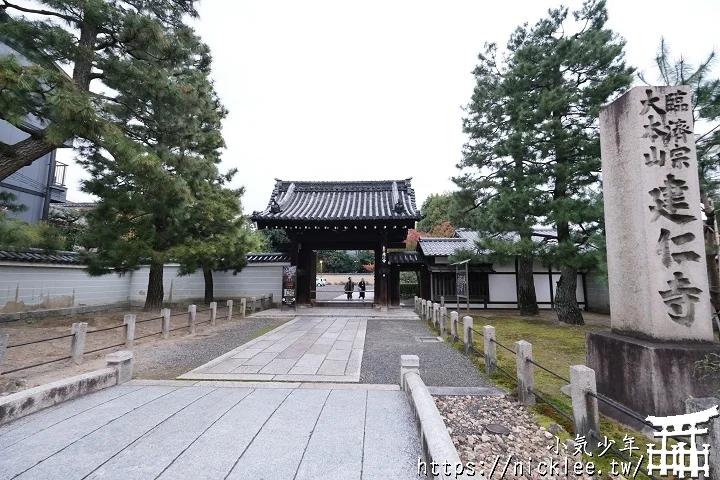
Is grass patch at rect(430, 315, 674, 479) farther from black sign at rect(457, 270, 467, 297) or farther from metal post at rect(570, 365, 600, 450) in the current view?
black sign at rect(457, 270, 467, 297)

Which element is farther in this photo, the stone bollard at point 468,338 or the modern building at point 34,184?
→ the modern building at point 34,184

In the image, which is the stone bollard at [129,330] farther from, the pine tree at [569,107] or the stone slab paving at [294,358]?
the pine tree at [569,107]

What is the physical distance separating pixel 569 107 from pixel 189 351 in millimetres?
12125

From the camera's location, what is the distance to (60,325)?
10.7 meters

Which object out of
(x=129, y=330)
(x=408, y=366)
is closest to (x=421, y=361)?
(x=408, y=366)

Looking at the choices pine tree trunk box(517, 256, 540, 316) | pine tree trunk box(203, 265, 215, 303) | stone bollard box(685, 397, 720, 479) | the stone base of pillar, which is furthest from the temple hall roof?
stone bollard box(685, 397, 720, 479)

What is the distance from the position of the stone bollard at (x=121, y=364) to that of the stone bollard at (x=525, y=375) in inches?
220

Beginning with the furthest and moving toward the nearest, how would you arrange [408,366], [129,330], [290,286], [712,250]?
[290,286] < [129,330] < [408,366] < [712,250]

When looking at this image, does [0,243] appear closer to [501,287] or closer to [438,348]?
[438,348]

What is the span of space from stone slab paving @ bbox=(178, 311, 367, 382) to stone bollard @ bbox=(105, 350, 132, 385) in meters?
0.71

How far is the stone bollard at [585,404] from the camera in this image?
3197mm

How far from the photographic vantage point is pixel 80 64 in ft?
22.8

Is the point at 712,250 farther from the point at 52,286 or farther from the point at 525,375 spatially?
the point at 52,286

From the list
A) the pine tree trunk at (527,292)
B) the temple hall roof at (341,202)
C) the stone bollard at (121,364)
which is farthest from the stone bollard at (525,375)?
the pine tree trunk at (527,292)
